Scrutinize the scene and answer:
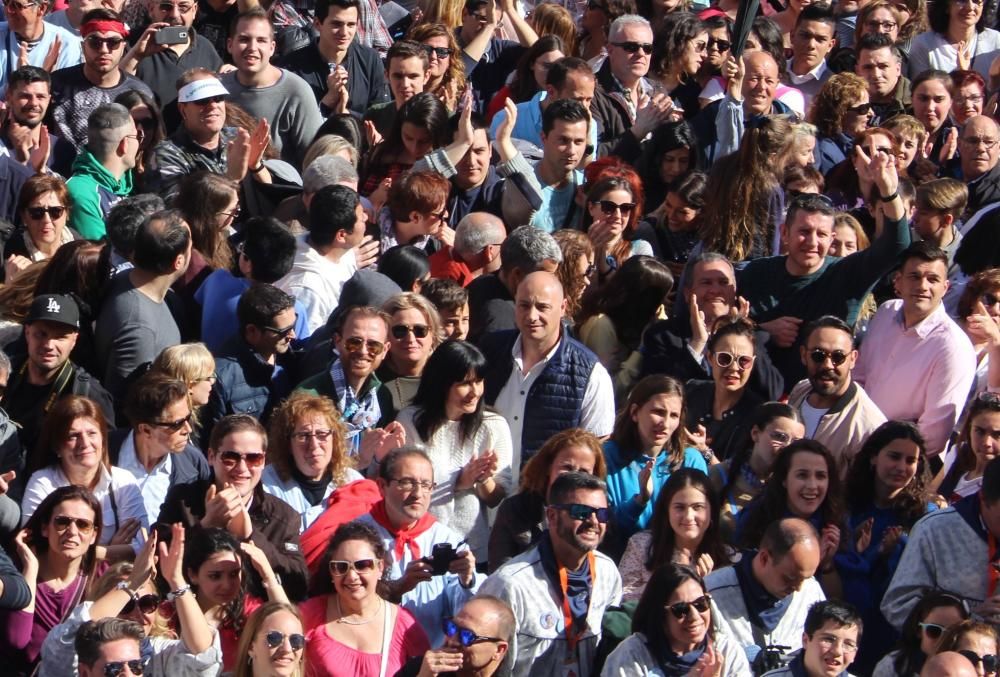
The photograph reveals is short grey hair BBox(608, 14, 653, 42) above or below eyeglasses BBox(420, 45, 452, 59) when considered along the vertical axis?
above

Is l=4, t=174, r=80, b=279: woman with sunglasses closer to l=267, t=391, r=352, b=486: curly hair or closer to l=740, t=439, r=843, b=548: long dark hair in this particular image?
l=267, t=391, r=352, b=486: curly hair

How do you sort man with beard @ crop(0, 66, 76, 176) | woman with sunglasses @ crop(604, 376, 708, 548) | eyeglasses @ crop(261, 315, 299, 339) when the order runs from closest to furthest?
woman with sunglasses @ crop(604, 376, 708, 548), eyeglasses @ crop(261, 315, 299, 339), man with beard @ crop(0, 66, 76, 176)

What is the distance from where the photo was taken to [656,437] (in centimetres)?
1074

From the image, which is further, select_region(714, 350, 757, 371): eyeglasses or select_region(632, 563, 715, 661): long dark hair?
select_region(714, 350, 757, 371): eyeglasses

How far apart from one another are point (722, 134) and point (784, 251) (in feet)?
4.66

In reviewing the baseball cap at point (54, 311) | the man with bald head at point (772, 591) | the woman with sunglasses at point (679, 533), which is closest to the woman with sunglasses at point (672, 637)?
the man with bald head at point (772, 591)

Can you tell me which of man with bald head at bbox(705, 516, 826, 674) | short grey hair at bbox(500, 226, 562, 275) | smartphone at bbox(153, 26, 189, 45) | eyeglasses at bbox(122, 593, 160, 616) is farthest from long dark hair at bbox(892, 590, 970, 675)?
smartphone at bbox(153, 26, 189, 45)

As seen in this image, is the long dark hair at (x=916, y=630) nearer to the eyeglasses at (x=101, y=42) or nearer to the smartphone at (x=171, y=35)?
the eyeglasses at (x=101, y=42)

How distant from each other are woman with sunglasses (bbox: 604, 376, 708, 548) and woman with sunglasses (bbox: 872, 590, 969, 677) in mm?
1392

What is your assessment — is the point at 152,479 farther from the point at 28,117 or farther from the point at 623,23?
the point at 623,23

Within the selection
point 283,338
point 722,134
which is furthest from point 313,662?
point 722,134

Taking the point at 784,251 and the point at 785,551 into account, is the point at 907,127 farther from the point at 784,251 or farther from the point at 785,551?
the point at 785,551

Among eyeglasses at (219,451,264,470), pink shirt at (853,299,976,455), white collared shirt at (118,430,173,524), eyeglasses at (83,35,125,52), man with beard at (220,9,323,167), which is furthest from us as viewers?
man with beard at (220,9,323,167)

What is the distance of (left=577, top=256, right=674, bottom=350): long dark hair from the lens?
11.7 meters
